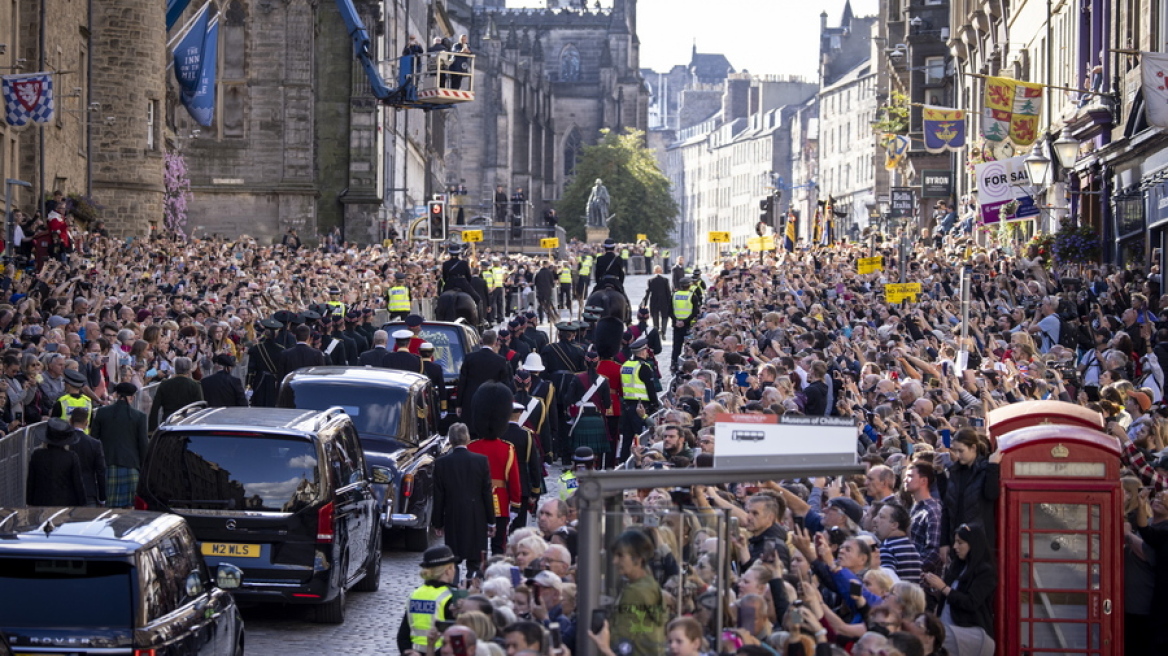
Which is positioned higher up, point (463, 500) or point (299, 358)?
point (299, 358)

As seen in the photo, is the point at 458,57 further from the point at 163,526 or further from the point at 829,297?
the point at 163,526

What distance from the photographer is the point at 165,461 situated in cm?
1294

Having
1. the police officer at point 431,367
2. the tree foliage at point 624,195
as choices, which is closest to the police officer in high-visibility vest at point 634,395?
the police officer at point 431,367

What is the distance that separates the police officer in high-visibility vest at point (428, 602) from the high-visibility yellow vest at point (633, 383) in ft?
34.7

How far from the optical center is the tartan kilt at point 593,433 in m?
19.5

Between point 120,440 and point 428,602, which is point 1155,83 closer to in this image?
point 120,440

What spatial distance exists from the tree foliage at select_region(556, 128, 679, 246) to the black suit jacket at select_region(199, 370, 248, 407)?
100.0m

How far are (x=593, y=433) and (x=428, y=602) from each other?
33.4 ft

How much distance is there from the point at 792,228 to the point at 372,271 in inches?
1079

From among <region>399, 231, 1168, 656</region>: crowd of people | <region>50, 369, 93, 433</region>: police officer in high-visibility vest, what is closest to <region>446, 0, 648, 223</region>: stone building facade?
<region>399, 231, 1168, 656</region>: crowd of people

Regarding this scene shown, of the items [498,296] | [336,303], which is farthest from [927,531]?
[498,296]

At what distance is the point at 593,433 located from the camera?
1958cm

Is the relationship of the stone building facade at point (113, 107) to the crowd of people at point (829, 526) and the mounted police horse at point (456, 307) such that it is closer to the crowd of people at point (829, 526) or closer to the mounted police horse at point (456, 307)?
the mounted police horse at point (456, 307)

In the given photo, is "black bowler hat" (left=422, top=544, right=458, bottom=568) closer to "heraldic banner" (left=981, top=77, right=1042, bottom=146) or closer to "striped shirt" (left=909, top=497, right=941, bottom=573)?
"striped shirt" (left=909, top=497, right=941, bottom=573)
